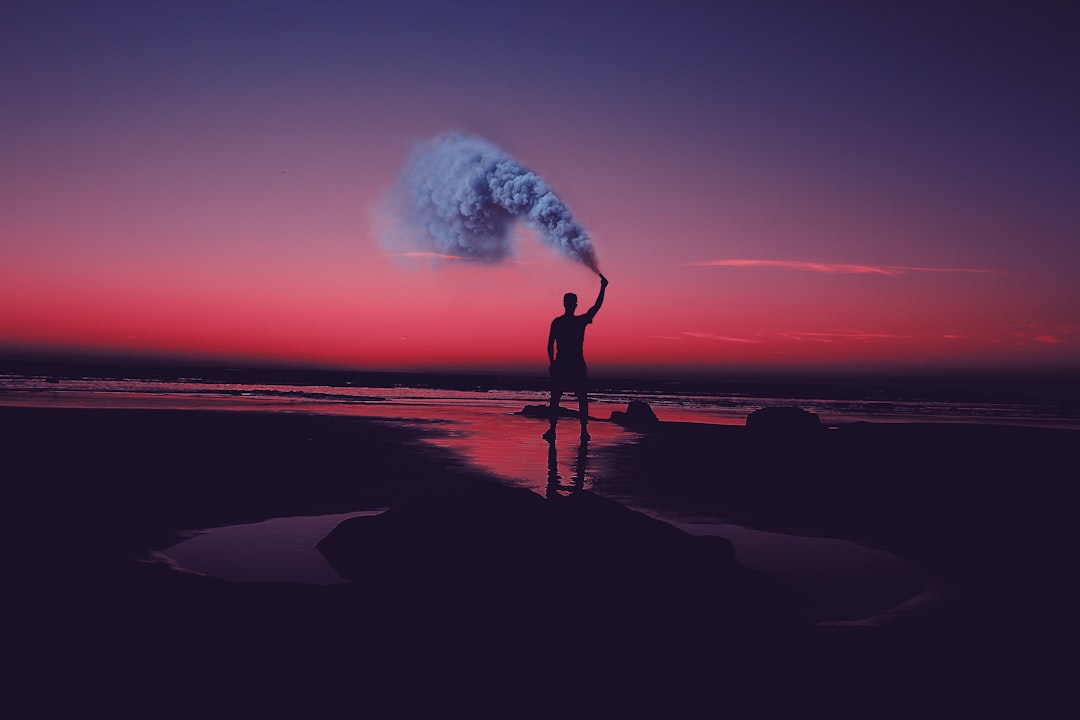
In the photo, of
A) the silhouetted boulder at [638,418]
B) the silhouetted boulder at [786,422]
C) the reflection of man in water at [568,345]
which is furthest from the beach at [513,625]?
the silhouetted boulder at [638,418]

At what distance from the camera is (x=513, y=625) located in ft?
15.5

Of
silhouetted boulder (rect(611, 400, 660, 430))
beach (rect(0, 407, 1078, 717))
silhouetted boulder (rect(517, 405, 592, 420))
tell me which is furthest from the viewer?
silhouetted boulder (rect(517, 405, 592, 420))

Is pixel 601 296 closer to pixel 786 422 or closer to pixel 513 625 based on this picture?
pixel 513 625

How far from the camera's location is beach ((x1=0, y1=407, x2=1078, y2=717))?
3.76m

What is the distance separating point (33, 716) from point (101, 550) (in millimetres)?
3578

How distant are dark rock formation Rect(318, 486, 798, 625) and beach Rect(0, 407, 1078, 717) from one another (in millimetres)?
27

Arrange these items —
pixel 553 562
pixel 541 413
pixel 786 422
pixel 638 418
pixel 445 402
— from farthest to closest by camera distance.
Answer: pixel 445 402, pixel 541 413, pixel 638 418, pixel 786 422, pixel 553 562

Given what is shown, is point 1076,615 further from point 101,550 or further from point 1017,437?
point 1017,437

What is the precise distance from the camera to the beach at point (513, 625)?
3.76 m

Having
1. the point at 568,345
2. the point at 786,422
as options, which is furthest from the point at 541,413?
the point at 568,345

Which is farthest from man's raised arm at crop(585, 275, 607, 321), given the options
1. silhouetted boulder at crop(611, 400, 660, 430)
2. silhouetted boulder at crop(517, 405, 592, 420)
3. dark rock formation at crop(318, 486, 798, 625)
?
silhouetted boulder at crop(517, 405, 592, 420)

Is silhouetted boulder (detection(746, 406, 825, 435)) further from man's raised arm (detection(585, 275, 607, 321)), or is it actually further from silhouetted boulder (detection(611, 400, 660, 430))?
man's raised arm (detection(585, 275, 607, 321))

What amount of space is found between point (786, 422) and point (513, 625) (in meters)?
17.1

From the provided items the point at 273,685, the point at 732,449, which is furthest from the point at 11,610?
the point at 732,449
